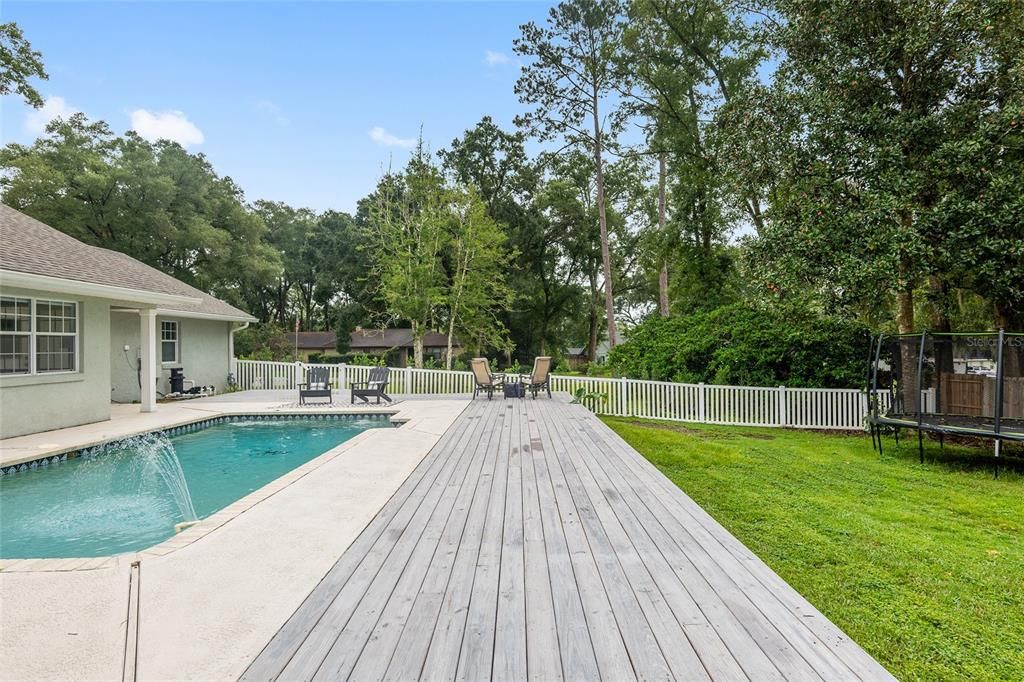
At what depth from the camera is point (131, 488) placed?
598 cm

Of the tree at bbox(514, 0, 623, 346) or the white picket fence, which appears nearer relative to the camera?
the white picket fence

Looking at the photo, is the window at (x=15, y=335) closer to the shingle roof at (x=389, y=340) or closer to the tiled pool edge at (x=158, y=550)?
the tiled pool edge at (x=158, y=550)

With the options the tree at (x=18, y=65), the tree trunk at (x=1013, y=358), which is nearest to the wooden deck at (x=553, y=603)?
the tree trunk at (x=1013, y=358)

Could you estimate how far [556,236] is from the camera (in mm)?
27719

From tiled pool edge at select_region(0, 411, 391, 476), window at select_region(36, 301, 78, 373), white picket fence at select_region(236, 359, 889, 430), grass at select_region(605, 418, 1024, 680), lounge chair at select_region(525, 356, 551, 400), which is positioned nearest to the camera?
grass at select_region(605, 418, 1024, 680)

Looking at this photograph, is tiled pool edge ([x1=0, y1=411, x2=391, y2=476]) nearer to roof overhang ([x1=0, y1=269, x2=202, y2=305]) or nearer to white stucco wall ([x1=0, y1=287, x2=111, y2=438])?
white stucco wall ([x1=0, y1=287, x2=111, y2=438])

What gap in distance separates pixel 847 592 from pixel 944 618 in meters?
0.46

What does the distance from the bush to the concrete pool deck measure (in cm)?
895

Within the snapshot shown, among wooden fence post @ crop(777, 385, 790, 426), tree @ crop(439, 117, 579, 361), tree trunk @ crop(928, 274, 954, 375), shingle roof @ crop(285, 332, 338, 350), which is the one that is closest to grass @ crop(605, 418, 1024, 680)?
wooden fence post @ crop(777, 385, 790, 426)

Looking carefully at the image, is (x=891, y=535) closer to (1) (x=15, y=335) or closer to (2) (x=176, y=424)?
(2) (x=176, y=424)

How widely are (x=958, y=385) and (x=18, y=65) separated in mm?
20381

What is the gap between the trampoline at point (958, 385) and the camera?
21.0 feet

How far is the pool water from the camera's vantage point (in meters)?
4.45

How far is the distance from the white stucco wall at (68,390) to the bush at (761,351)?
12.0m
